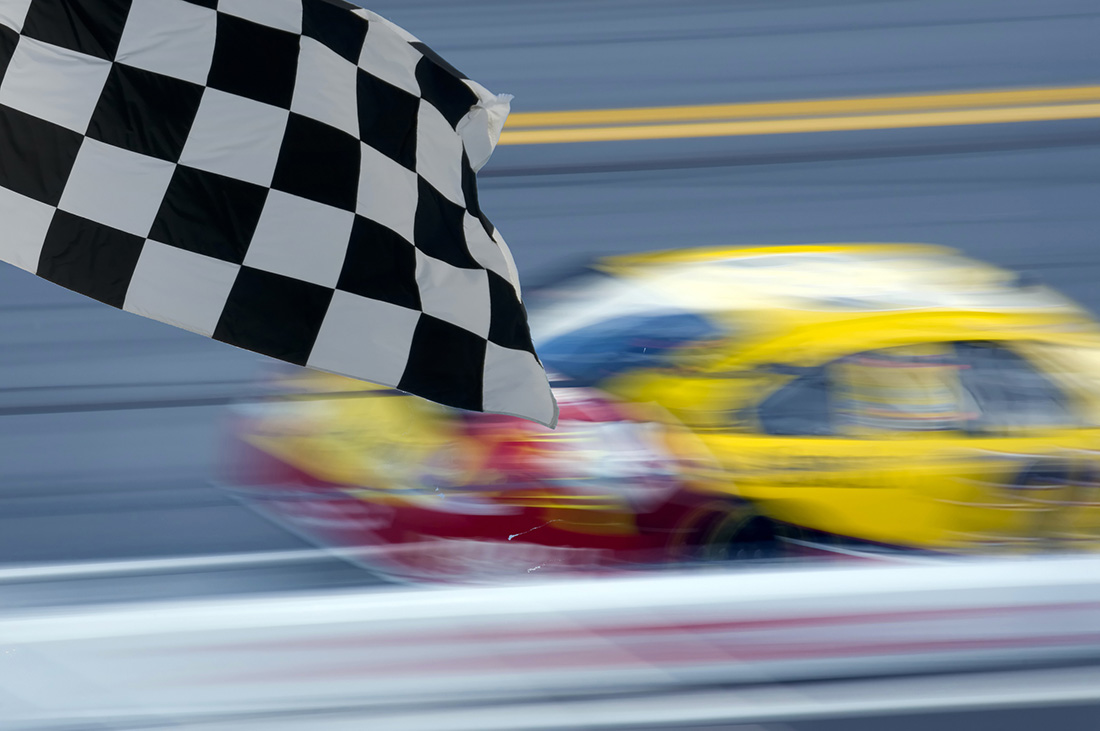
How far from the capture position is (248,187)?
83cm

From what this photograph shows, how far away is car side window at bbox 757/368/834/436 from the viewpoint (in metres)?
1.77

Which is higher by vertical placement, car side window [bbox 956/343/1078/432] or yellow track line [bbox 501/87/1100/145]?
yellow track line [bbox 501/87/1100/145]

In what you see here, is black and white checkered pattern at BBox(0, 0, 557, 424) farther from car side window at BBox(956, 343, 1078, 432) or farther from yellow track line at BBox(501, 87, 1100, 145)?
yellow track line at BBox(501, 87, 1100, 145)

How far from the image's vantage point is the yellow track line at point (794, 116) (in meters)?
3.72

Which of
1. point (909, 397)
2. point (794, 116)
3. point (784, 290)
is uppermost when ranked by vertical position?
point (794, 116)

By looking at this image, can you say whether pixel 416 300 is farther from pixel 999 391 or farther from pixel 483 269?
pixel 999 391

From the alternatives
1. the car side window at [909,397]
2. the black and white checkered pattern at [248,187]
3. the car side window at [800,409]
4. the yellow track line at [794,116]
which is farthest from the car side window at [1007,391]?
the yellow track line at [794,116]

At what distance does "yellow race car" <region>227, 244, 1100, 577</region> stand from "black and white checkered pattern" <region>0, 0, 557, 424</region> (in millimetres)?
870

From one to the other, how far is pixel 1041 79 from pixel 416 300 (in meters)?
3.94

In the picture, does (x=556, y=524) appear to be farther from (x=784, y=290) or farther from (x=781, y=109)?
(x=781, y=109)

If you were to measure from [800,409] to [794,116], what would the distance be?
7.66ft

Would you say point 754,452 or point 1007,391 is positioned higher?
point 1007,391

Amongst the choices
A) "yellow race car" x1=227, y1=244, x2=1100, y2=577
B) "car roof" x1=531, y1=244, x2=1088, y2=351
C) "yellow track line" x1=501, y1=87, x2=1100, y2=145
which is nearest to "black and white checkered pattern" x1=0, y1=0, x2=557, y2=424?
"yellow race car" x1=227, y1=244, x2=1100, y2=577

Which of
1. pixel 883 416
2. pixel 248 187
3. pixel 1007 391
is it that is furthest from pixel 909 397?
pixel 248 187
